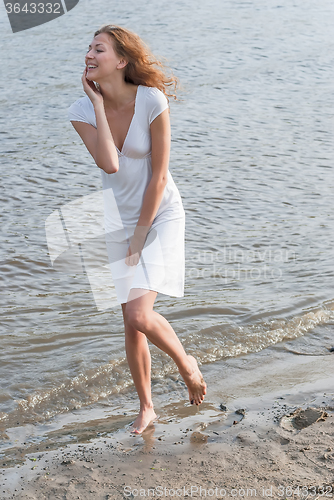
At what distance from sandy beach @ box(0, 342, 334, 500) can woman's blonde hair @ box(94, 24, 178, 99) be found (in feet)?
6.37

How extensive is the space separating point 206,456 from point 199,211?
16.2 ft

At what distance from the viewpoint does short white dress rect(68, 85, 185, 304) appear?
301 centimetres

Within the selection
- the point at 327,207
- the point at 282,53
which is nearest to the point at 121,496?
the point at 327,207

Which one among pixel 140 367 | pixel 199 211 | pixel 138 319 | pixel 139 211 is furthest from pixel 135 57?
pixel 199 211

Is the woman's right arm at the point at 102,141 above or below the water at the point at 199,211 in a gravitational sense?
above

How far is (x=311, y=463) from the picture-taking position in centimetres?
289

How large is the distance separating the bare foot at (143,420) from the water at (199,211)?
0.40 m

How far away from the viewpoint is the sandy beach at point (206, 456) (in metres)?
2.73

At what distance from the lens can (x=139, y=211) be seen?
3.12 meters

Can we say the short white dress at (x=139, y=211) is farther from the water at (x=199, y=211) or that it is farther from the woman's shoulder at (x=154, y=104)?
the water at (x=199, y=211)

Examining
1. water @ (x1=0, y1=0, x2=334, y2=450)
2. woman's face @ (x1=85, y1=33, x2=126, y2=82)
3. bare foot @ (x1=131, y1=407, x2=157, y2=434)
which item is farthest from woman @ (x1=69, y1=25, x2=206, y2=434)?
water @ (x1=0, y1=0, x2=334, y2=450)

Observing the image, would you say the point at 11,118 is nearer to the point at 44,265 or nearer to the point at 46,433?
the point at 44,265

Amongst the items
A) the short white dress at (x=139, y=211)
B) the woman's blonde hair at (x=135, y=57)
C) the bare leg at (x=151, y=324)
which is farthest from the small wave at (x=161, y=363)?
the woman's blonde hair at (x=135, y=57)

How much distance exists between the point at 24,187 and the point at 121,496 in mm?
6173
